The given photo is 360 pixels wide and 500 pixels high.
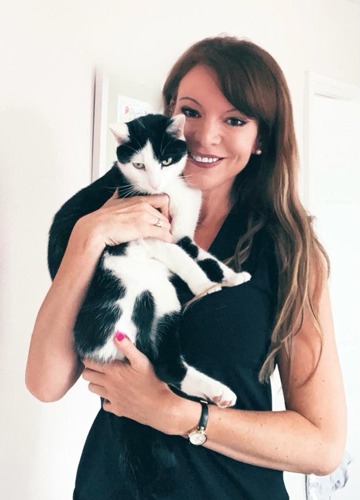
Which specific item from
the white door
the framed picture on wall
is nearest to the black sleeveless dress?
the framed picture on wall

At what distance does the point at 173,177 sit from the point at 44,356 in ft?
1.26

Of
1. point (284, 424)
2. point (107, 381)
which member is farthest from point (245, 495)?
point (107, 381)

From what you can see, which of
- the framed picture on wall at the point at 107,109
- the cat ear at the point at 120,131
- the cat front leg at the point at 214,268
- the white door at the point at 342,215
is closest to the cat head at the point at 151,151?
the cat ear at the point at 120,131

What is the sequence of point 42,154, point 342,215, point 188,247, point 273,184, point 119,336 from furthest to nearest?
point 342,215, point 42,154, point 273,184, point 188,247, point 119,336

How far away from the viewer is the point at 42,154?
3.92 feet

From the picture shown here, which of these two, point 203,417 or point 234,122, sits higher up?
point 234,122

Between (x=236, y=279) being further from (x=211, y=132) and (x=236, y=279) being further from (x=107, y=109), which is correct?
(x=107, y=109)

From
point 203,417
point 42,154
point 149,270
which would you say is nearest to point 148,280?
point 149,270

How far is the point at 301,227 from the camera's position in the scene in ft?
3.26

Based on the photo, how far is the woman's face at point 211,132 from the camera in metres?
0.97

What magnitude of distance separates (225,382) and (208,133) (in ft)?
1.44

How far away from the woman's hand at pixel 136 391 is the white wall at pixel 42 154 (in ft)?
1.29

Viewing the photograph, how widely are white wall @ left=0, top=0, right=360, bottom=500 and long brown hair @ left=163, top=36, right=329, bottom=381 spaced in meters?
0.30

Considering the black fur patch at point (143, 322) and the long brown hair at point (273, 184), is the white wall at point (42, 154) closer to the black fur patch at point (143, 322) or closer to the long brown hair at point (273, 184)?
the long brown hair at point (273, 184)
